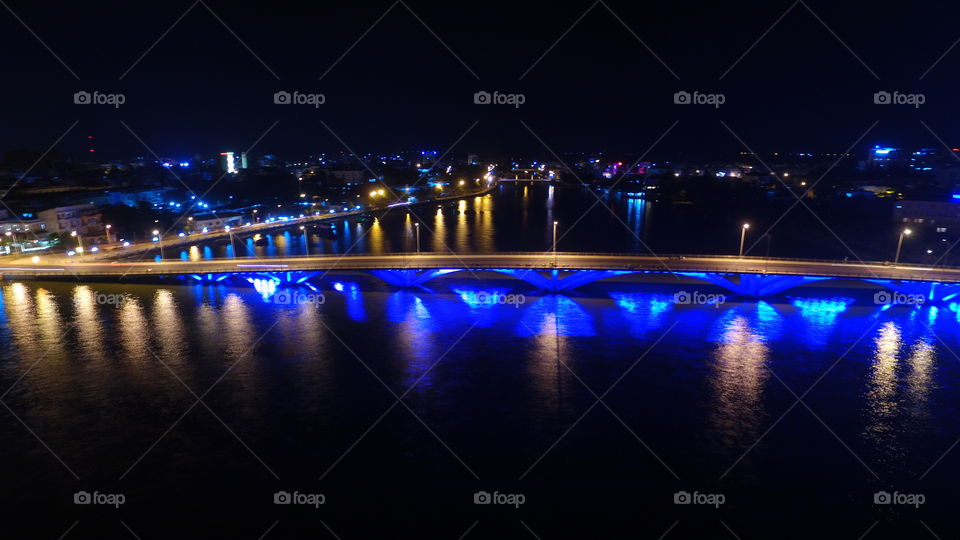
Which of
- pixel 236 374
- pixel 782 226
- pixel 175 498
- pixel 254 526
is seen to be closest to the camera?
pixel 254 526

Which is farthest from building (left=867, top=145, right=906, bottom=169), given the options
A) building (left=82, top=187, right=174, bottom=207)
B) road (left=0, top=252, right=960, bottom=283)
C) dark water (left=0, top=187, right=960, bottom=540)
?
building (left=82, top=187, right=174, bottom=207)

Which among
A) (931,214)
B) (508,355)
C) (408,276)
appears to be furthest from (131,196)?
(931,214)

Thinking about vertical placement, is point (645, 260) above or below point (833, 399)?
above

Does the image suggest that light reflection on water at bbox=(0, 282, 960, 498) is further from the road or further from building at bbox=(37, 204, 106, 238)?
building at bbox=(37, 204, 106, 238)

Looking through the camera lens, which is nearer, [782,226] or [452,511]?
[452,511]

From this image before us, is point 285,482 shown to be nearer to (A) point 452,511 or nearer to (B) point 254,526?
(B) point 254,526

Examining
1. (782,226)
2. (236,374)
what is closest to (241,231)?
(236,374)
